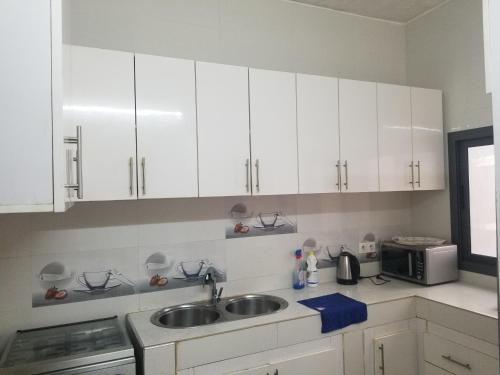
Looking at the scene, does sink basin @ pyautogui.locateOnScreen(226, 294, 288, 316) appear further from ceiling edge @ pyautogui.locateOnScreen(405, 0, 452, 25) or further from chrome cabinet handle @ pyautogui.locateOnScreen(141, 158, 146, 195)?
ceiling edge @ pyautogui.locateOnScreen(405, 0, 452, 25)

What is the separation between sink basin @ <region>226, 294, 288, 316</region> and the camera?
222cm

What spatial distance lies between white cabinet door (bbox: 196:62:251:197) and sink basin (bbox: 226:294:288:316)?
72cm

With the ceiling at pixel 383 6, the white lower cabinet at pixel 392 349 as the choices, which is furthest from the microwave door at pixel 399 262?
the ceiling at pixel 383 6

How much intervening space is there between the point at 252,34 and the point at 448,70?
4.90 ft

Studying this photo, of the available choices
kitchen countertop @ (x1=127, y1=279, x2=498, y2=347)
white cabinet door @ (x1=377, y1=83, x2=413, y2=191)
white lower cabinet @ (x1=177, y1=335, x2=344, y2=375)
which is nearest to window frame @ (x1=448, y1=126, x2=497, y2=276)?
kitchen countertop @ (x1=127, y1=279, x2=498, y2=347)

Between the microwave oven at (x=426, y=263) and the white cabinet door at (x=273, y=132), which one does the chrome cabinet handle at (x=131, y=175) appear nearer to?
the white cabinet door at (x=273, y=132)

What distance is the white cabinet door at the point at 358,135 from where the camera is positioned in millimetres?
2316

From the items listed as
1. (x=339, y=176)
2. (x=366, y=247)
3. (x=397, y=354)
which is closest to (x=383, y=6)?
(x=339, y=176)

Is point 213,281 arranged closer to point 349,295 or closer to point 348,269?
point 349,295

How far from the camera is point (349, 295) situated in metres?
2.27

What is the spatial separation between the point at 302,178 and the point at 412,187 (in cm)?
91

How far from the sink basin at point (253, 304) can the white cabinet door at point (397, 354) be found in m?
0.65

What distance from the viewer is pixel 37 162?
3.48 feet

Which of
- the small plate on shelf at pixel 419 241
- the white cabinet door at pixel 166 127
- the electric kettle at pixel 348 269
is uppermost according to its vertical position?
the white cabinet door at pixel 166 127
